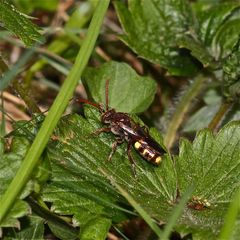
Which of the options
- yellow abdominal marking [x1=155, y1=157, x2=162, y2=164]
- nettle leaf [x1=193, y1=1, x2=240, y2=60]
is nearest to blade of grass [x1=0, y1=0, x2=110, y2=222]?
yellow abdominal marking [x1=155, y1=157, x2=162, y2=164]

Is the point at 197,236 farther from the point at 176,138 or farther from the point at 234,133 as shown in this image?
the point at 176,138

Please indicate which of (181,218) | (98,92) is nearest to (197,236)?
(181,218)

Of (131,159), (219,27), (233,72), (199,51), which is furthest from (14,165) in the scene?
Answer: (219,27)

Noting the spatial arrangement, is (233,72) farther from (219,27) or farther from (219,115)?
(219,27)

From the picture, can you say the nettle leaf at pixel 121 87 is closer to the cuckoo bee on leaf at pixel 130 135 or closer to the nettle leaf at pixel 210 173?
the cuckoo bee on leaf at pixel 130 135

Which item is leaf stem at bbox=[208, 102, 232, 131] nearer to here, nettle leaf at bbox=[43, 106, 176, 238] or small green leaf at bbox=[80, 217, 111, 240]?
nettle leaf at bbox=[43, 106, 176, 238]

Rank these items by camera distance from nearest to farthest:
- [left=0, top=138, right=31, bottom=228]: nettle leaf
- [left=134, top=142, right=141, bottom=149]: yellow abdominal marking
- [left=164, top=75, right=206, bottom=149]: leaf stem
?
1. [left=0, top=138, right=31, bottom=228]: nettle leaf
2. [left=134, top=142, right=141, bottom=149]: yellow abdominal marking
3. [left=164, top=75, right=206, bottom=149]: leaf stem
